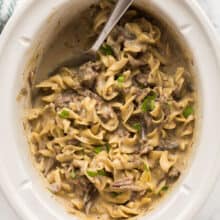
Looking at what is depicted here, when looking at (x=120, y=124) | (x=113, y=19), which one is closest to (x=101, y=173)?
(x=120, y=124)

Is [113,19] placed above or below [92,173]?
above

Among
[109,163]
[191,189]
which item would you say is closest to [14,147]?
[109,163]

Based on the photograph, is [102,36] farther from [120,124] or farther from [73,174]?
[73,174]

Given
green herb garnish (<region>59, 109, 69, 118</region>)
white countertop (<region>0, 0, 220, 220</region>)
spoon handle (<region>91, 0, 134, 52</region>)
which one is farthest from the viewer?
white countertop (<region>0, 0, 220, 220</region>)

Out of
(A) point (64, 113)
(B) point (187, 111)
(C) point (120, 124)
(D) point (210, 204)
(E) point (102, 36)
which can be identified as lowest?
(D) point (210, 204)

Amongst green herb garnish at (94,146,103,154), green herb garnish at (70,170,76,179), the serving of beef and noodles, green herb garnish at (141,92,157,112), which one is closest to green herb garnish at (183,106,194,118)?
the serving of beef and noodles

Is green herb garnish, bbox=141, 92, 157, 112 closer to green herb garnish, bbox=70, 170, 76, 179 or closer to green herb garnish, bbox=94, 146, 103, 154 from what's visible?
green herb garnish, bbox=94, 146, 103, 154
